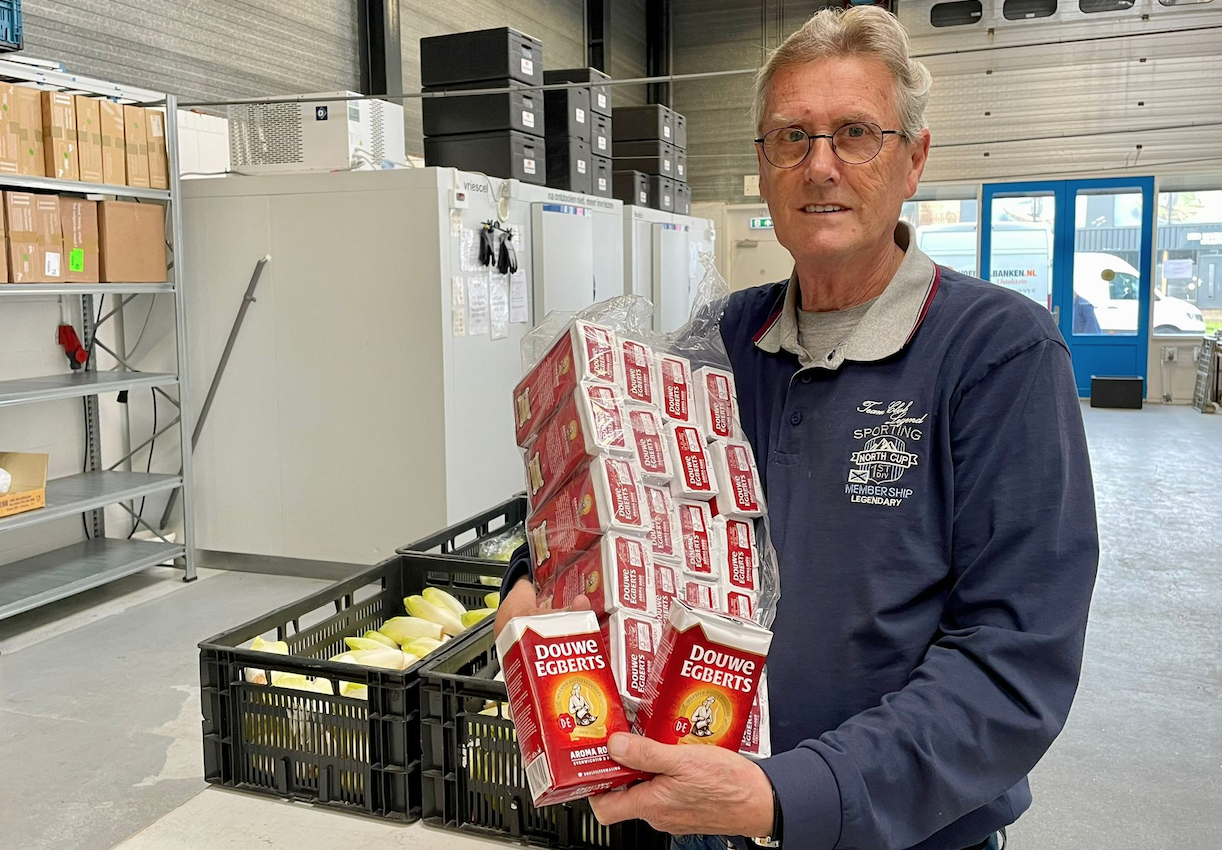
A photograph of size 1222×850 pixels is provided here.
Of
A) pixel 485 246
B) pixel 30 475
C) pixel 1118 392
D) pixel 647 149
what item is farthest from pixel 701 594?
pixel 1118 392

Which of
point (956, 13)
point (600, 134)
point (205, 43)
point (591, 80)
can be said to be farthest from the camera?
point (956, 13)

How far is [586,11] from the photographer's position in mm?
11211

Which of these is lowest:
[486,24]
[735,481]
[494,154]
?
[735,481]

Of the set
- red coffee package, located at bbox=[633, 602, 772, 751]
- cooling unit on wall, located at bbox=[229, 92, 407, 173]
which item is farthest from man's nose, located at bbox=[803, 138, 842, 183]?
cooling unit on wall, located at bbox=[229, 92, 407, 173]

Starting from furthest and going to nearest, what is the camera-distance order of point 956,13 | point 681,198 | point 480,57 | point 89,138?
point 956,13
point 681,198
point 480,57
point 89,138

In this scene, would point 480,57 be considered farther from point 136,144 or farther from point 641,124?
point 641,124

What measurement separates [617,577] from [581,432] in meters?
0.17

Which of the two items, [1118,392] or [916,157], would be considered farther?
[1118,392]

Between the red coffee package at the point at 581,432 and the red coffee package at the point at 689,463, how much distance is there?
2.9 inches

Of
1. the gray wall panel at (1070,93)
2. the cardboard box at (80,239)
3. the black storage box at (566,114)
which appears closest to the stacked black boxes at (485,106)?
the black storage box at (566,114)

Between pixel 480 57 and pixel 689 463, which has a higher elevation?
pixel 480 57

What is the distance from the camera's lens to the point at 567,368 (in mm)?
1186

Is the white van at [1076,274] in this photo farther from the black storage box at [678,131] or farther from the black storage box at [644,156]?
the black storage box at [644,156]

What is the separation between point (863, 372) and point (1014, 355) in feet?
0.50
